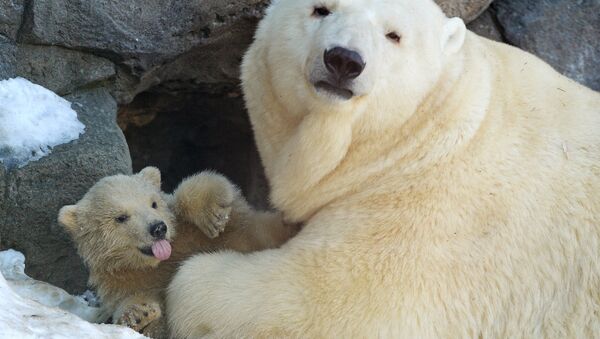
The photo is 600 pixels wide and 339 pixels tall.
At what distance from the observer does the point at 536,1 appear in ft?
17.5

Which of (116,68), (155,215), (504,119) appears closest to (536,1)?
(504,119)

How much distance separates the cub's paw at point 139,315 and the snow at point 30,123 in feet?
3.22

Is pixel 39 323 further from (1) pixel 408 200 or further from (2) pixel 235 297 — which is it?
(1) pixel 408 200

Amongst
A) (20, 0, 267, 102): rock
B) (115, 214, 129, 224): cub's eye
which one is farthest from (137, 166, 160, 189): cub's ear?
(20, 0, 267, 102): rock

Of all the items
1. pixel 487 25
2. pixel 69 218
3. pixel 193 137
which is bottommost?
pixel 193 137

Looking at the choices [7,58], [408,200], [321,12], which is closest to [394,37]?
[321,12]

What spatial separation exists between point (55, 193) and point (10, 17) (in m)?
0.83

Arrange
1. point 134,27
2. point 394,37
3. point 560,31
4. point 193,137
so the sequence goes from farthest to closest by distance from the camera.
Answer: point 193,137
point 560,31
point 134,27
point 394,37

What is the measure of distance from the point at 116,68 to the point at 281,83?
1442 mm

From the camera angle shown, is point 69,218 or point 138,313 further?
point 69,218

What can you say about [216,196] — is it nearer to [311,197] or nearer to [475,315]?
[311,197]

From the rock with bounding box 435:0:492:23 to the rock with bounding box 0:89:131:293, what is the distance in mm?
2075

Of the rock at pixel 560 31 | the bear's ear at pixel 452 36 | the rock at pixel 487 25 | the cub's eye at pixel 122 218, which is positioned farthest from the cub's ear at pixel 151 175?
the rock at pixel 560 31

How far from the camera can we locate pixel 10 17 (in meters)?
3.97
